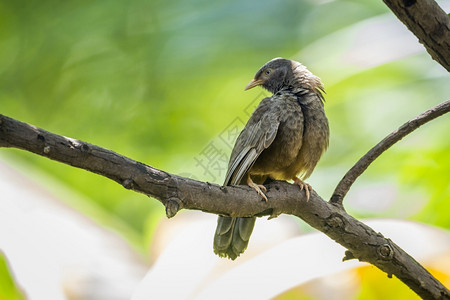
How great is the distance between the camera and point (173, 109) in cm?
435

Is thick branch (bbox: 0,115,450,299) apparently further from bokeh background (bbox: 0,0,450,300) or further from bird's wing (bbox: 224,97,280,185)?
bokeh background (bbox: 0,0,450,300)

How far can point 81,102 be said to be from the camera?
4406 mm

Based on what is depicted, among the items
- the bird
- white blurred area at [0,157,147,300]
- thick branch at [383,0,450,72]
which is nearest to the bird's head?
the bird

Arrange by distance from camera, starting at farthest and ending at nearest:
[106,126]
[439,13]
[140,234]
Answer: [106,126], [140,234], [439,13]

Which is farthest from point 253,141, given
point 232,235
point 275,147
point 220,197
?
point 220,197

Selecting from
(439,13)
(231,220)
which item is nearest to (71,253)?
(231,220)

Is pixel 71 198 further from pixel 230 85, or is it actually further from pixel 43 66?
pixel 230 85

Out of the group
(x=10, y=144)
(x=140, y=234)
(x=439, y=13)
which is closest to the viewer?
(x=10, y=144)

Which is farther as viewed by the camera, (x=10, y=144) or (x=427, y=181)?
(x=427, y=181)

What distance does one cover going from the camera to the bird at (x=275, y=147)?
2826mm

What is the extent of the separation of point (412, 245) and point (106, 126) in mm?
2636

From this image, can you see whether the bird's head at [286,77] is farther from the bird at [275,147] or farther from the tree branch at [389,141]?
the tree branch at [389,141]

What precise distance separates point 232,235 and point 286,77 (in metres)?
1.07

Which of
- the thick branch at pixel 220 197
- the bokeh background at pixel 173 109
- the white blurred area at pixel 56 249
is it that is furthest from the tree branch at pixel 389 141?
the white blurred area at pixel 56 249
